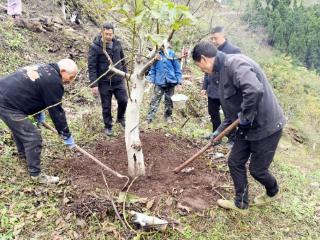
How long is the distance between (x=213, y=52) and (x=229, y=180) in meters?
1.94

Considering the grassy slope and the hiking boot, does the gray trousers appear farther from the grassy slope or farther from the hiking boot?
the hiking boot

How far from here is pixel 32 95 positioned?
165 inches

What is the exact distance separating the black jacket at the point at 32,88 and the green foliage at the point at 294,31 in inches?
1212

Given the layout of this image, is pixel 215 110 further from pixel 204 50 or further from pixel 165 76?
pixel 204 50

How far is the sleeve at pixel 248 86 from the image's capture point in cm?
346

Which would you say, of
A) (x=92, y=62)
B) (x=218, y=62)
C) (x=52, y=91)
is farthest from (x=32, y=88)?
(x=218, y=62)

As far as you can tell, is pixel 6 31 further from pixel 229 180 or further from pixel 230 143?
pixel 229 180

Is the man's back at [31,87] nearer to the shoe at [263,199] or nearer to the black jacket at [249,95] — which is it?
the black jacket at [249,95]

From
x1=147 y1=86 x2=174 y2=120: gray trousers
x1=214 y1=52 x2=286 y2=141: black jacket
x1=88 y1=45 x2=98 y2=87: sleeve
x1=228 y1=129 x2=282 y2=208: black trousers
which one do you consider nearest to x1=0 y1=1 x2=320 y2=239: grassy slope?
x1=228 y1=129 x2=282 y2=208: black trousers

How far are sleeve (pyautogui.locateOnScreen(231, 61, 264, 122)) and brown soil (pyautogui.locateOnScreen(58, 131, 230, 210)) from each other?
1372mm

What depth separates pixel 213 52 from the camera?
369 centimetres

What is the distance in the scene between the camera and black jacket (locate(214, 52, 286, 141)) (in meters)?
3.49

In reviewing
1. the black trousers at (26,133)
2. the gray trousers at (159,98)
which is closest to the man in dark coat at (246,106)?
the black trousers at (26,133)

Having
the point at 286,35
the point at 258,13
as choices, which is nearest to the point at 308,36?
the point at 286,35
